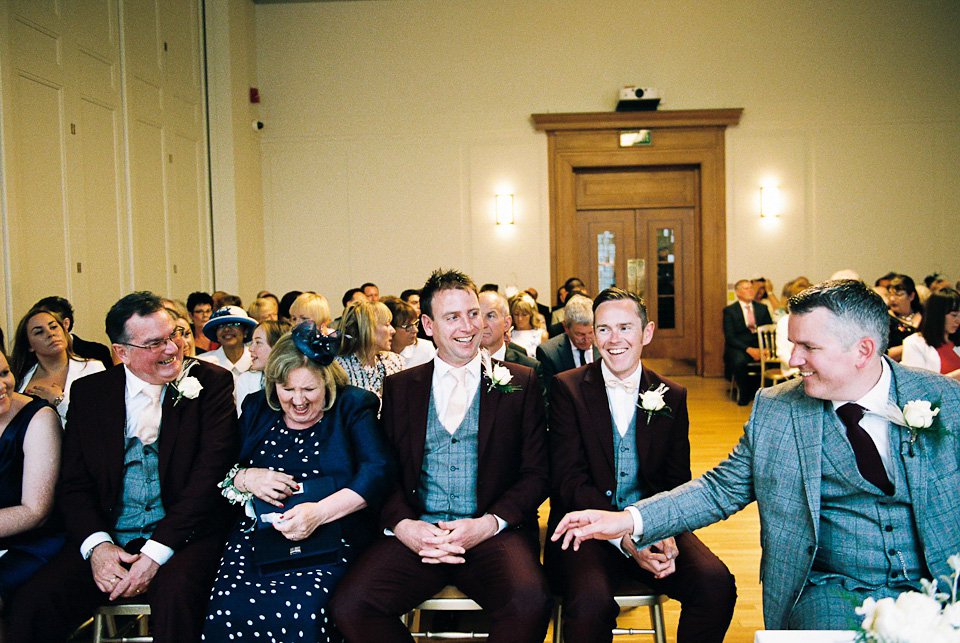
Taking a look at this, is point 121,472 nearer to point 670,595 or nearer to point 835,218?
point 670,595

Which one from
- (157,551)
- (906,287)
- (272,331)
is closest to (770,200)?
(906,287)

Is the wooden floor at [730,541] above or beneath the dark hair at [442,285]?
beneath

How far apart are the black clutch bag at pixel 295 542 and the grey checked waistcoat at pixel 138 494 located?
1.45 feet

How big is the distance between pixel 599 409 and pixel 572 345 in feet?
6.47

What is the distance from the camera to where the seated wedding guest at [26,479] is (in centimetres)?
266

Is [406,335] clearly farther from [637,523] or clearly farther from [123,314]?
[637,523]

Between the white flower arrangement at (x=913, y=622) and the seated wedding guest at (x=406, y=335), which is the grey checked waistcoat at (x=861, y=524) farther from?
the seated wedding guest at (x=406, y=335)

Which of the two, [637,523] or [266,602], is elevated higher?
[637,523]

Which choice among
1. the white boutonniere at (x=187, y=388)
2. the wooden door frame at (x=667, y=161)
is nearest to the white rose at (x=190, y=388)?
the white boutonniere at (x=187, y=388)

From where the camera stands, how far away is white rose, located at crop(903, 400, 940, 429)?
2.04m

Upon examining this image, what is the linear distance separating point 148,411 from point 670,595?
2013 mm

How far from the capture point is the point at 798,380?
238 cm

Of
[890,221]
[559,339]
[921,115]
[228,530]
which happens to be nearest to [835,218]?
[890,221]

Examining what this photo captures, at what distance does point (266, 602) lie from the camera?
8.02 feet
